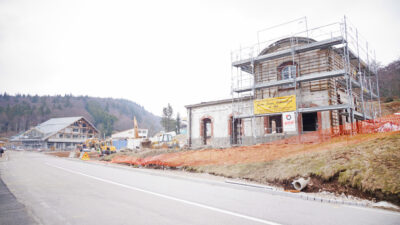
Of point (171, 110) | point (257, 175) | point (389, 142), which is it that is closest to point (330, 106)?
point (389, 142)

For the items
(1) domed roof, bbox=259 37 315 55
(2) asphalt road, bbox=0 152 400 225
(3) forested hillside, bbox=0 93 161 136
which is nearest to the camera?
(2) asphalt road, bbox=0 152 400 225

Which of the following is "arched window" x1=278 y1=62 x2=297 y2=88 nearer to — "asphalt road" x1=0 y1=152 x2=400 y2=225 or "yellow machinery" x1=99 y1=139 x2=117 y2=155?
"asphalt road" x1=0 y1=152 x2=400 y2=225

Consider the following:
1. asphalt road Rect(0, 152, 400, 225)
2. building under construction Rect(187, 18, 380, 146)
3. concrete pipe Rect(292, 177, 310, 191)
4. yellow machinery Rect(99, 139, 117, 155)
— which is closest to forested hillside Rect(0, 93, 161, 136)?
yellow machinery Rect(99, 139, 117, 155)

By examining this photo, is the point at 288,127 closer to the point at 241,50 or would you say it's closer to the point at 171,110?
the point at 241,50

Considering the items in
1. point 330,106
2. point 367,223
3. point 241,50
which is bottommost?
point 367,223

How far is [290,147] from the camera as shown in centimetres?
1266

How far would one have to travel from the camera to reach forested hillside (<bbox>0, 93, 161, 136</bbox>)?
356 feet

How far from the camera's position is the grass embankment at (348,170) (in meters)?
6.93

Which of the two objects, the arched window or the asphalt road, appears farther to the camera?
the arched window

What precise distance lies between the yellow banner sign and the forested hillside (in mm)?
81051

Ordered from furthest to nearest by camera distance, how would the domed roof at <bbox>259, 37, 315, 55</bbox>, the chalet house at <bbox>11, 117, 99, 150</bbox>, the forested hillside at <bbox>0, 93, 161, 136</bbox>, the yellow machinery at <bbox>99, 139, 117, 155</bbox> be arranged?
the forested hillside at <bbox>0, 93, 161, 136</bbox>
the chalet house at <bbox>11, 117, 99, 150</bbox>
the yellow machinery at <bbox>99, 139, 117, 155</bbox>
the domed roof at <bbox>259, 37, 315, 55</bbox>

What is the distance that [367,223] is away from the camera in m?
4.97

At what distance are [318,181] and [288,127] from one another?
393 inches

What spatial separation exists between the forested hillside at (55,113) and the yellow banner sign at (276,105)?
8105 centimetres
